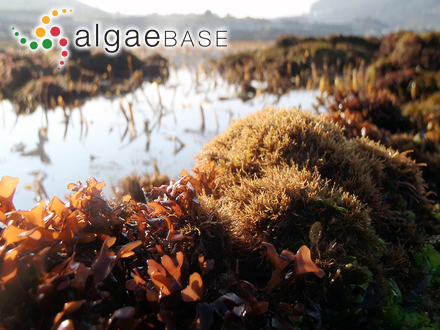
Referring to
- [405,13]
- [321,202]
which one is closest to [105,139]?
[321,202]

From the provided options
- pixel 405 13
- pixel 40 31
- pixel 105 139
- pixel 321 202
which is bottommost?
pixel 105 139

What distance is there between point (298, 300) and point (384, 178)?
1438 mm

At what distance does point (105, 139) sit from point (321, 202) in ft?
13.8

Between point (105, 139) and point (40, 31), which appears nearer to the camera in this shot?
point (105, 139)

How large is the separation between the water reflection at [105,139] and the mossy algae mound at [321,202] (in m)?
0.52

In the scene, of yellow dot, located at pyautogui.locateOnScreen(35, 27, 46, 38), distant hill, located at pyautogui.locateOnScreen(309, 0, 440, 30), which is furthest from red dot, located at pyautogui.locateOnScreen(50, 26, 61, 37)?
distant hill, located at pyautogui.locateOnScreen(309, 0, 440, 30)

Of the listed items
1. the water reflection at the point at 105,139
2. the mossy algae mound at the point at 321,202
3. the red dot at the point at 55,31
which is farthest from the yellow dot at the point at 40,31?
the mossy algae mound at the point at 321,202

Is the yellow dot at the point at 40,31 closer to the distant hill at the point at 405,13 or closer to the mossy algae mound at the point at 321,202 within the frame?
the mossy algae mound at the point at 321,202

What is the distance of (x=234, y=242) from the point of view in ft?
5.31

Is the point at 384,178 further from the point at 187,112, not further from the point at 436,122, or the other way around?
the point at 187,112

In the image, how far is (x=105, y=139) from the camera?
5.01 metres

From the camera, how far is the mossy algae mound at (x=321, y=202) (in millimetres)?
1602

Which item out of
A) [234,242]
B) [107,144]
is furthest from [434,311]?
[107,144]

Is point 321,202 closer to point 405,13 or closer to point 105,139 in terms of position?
point 105,139
